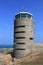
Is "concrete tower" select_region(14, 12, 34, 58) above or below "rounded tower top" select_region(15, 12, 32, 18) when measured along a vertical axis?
below

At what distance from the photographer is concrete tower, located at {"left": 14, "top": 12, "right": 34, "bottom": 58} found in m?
37.4

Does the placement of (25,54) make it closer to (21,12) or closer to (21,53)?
(21,53)

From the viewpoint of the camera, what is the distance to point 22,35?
37344 mm

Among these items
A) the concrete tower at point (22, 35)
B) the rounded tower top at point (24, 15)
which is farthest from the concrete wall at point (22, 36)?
the rounded tower top at point (24, 15)

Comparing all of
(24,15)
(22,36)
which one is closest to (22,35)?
(22,36)

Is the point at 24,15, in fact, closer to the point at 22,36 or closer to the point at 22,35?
the point at 22,35

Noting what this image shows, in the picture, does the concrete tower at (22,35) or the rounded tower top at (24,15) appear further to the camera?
the rounded tower top at (24,15)

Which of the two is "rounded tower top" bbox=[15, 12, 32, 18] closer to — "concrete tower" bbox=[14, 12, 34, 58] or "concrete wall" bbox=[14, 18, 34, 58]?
"concrete tower" bbox=[14, 12, 34, 58]

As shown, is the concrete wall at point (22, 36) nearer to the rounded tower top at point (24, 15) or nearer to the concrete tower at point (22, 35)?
the concrete tower at point (22, 35)

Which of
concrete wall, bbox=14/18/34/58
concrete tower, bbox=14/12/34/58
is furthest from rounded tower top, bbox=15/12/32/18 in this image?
concrete wall, bbox=14/18/34/58

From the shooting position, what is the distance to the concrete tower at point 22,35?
123ft

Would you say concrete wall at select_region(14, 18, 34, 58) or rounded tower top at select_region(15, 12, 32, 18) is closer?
concrete wall at select_region(14, 18, 34, 58)

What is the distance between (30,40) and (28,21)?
146 inches

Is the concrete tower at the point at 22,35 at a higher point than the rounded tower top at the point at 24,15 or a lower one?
lower
